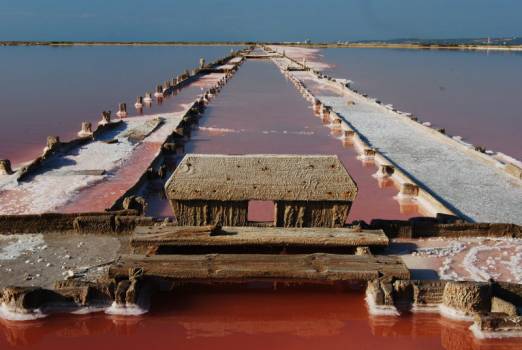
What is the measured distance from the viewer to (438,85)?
26.1m

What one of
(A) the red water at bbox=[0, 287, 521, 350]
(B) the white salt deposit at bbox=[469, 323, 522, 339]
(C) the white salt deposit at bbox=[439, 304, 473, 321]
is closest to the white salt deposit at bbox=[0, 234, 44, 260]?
(A) the red water at bbox=[0, 287, 521, 350]

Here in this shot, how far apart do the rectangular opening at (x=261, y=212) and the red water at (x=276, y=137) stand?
0.01m

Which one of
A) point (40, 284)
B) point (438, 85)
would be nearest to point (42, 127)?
point (40, 284)

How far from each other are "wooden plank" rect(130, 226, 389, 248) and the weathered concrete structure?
9.8 inches

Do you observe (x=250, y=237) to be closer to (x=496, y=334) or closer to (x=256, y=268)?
(x=256, y=268)

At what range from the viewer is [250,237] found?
5.56 meters

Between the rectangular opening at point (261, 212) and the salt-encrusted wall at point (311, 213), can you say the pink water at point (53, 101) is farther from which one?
the salt-encrusted wall at point (311, 213)

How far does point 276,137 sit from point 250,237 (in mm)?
7773

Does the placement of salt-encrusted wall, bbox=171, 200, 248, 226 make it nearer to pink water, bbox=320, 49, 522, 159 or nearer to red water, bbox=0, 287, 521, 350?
red water, bbox=0, 287, 521, 350

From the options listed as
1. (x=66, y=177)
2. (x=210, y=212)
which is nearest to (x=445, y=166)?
(x=210, y=212)

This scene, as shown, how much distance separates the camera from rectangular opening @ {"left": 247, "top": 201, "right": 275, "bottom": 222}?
7.30 meters

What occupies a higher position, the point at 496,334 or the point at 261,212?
the point at 261,212

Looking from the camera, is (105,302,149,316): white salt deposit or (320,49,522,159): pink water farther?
(320,49,522,159): pink water

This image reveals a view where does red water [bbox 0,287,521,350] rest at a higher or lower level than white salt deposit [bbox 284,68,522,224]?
lower
